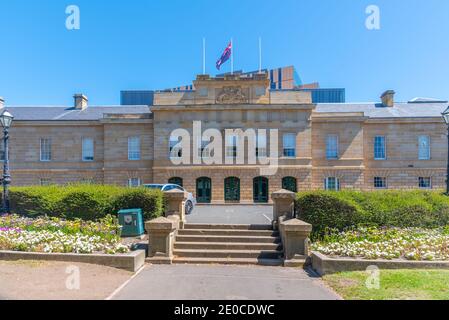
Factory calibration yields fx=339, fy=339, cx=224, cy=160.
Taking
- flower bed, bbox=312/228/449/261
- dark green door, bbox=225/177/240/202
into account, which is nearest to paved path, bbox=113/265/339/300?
flower bed, bbox=312/228/449/261

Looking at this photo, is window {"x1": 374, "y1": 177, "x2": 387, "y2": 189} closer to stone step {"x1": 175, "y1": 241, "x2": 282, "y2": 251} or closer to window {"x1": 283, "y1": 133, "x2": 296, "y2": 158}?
window {"x1": 283, "y1": 133, "x2": 296, "y2": 158}

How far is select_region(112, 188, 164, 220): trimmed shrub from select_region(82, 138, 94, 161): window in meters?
22.0

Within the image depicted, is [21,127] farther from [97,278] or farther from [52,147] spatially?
[97,278]

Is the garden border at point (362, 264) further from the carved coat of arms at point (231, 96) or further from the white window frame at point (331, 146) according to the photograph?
the white window frame at point (331, 146)

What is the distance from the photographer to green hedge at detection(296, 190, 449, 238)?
11.0 metres

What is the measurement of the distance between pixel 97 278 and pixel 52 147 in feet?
92.6

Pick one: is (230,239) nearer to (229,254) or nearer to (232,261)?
(229,254)

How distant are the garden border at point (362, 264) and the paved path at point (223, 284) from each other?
0.45 m

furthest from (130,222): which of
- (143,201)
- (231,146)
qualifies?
(231,146)

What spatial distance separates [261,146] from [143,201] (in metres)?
19.4

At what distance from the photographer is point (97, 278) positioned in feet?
25.5

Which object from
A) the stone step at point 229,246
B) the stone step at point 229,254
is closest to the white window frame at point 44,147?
the stone step at point 229,246

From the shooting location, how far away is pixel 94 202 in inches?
483
